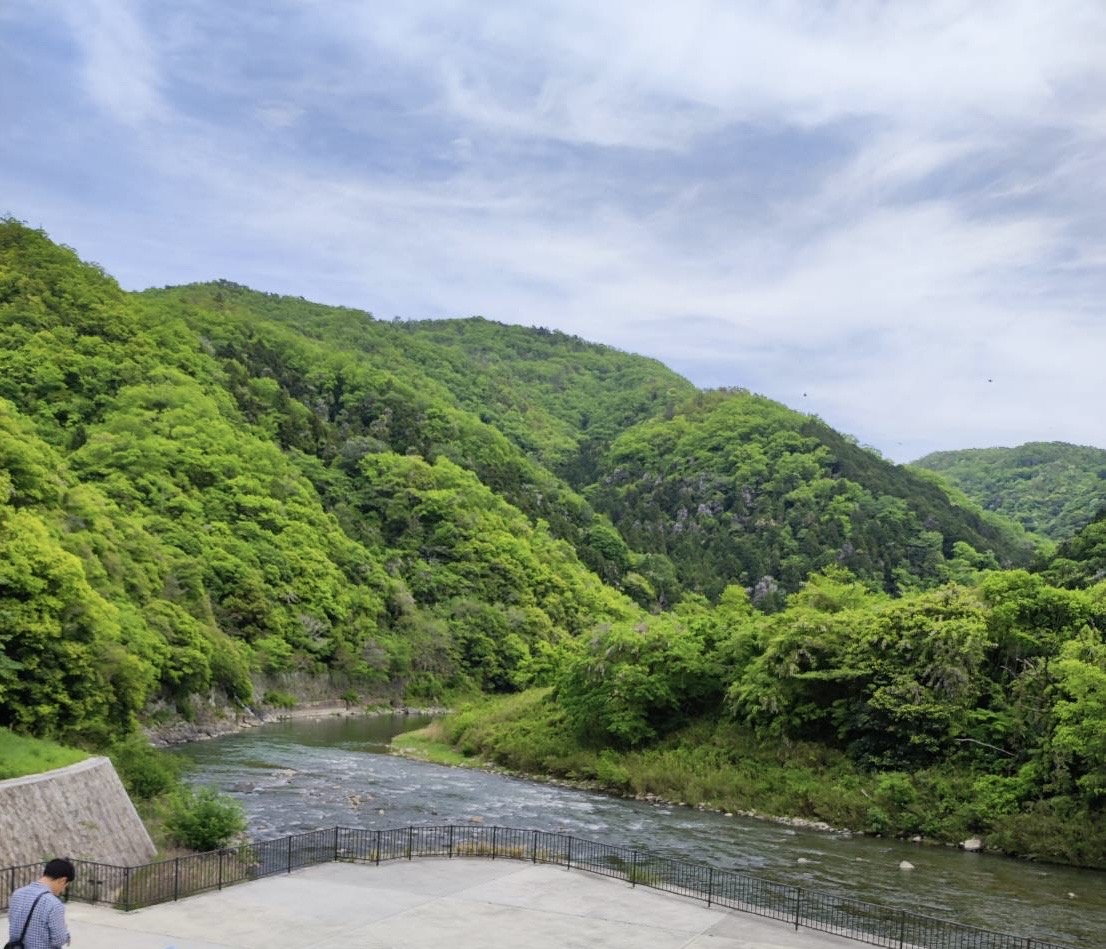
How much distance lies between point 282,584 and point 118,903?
77458 millimetres

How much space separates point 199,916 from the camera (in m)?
20.6

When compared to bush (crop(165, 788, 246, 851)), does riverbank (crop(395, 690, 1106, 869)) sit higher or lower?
lower

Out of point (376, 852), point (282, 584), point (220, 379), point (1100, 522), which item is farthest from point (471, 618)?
point (376, 852)

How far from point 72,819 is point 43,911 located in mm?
14481

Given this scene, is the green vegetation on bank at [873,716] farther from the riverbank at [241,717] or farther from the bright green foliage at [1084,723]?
the riverbank at [241,717]

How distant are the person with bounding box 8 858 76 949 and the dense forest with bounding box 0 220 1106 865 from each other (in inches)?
1055

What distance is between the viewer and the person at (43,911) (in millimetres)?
11156

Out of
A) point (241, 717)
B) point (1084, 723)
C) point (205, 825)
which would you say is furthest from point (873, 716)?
point (241, 717)

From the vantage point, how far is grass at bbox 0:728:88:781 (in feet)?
82.1

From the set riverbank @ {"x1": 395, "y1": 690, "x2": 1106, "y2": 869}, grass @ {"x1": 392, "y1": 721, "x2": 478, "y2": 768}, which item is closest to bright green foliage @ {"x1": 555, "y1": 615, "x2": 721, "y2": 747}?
riverbank @ {"x1": 395, "y1": 690, "x2": 1106, "y2": 869}

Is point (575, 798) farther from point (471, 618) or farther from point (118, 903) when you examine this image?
point (471, 618)

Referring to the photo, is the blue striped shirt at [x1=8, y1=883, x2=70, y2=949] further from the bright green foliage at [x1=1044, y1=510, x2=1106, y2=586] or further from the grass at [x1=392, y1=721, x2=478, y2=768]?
the bright green foliage at [x1=1044, y1=510, x2=1106, y2=586]

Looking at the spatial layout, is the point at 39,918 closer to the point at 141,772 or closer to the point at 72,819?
the point at 72,819

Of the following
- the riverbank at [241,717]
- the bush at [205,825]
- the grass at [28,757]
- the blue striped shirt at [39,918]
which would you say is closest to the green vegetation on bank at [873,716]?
the riverbank at [241,717]
